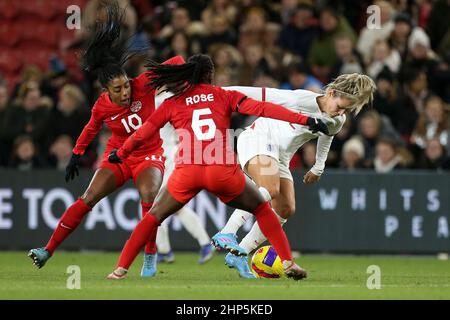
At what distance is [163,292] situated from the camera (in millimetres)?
9281

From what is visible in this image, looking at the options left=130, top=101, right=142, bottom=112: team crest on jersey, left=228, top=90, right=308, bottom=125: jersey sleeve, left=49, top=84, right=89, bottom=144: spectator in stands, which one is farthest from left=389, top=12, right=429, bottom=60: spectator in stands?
left=228, top=90, right=308, bottom=125: jersey sleeve

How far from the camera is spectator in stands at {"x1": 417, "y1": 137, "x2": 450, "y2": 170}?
50.3 feet

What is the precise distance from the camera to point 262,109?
9664 millimetres

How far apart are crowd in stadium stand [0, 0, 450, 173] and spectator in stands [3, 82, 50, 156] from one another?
1 cm

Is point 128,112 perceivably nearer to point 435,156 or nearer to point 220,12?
point 435,156

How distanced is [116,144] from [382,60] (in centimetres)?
630

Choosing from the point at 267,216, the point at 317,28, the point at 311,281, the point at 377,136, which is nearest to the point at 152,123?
the point at 267,216

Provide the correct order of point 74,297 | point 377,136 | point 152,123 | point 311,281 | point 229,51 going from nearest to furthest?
point 74,297
point 152,123
point 311,281
point 377,136
point 229,51

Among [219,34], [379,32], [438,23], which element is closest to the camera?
[379,32]

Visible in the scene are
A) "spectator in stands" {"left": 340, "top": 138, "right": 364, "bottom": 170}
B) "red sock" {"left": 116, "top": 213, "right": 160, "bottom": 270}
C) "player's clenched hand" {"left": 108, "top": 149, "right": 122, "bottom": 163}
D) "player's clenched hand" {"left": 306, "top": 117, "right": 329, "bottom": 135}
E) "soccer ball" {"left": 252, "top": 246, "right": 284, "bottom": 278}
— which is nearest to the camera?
"player's clenched hand" {"left": 306, "top": 117, "right": 329, "bottom": 135}

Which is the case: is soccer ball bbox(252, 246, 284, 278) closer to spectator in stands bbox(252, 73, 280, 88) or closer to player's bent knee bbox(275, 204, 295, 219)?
player's bent knee bbox(275, 204, 295, 219)

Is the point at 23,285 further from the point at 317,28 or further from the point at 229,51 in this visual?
the point at 317,28

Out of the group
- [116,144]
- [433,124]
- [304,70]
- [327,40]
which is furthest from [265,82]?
[116,144]
